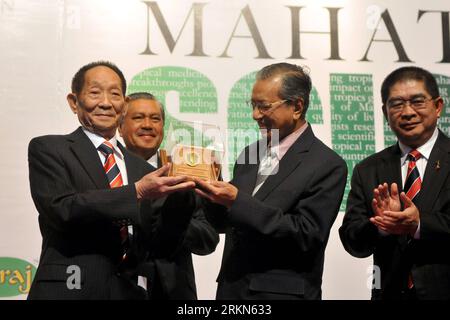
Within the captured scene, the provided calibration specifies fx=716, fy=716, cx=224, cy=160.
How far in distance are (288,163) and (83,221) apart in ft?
2.63

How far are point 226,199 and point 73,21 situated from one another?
1363 millimetres

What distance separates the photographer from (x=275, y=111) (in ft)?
9.24

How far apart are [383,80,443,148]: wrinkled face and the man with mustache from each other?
2.99 ft

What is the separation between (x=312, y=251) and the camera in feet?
8.65

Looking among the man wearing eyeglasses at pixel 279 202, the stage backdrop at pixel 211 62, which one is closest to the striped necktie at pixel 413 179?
the man wearing eyeglasses at pixel 279 202

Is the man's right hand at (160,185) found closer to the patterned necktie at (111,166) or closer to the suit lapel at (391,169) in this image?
the patterned necktie at (111,166)

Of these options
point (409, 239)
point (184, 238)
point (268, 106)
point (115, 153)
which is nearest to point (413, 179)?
point (409, 239)

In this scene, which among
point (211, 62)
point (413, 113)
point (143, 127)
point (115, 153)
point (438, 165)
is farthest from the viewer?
point (211, 62)

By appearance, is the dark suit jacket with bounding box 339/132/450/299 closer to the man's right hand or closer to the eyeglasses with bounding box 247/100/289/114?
the eyeglasses with bounding box 247/100/289/114

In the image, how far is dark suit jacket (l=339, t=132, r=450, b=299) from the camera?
107 inches

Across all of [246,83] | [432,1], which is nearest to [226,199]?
[246,83]

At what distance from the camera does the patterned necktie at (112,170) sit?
2.63 metres

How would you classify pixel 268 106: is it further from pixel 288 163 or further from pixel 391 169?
pixel 391 169

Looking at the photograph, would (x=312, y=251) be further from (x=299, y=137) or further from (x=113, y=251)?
(x=113, y=251)
